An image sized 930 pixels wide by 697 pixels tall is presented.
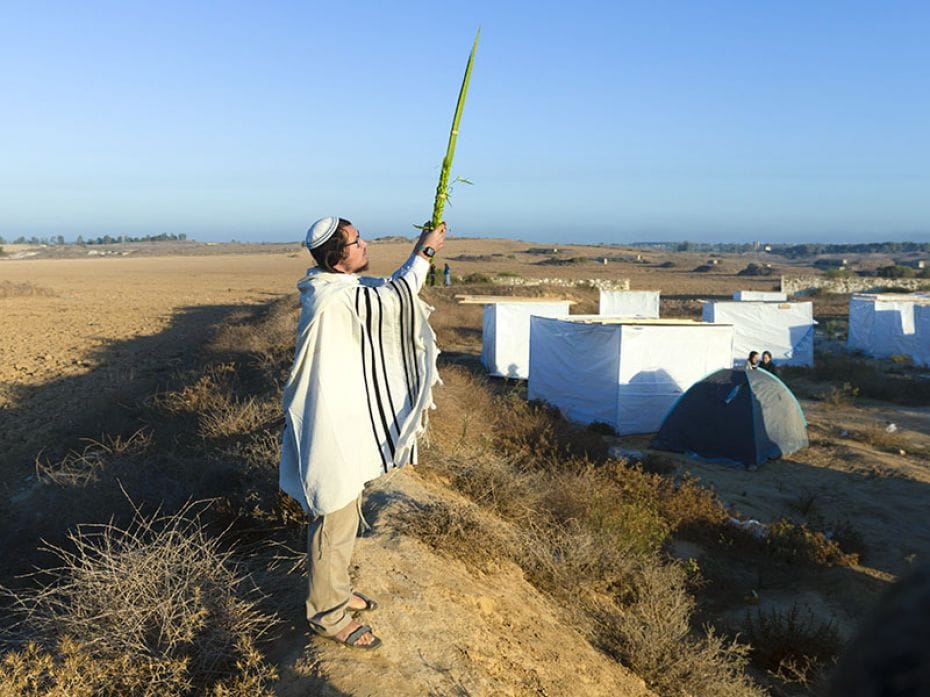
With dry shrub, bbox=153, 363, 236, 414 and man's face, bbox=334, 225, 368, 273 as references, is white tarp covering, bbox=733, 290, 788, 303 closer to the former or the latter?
dry shrub, bbox=153, 363, 236, 414

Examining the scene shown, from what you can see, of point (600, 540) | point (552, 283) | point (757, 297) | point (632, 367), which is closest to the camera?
point (600, 540)

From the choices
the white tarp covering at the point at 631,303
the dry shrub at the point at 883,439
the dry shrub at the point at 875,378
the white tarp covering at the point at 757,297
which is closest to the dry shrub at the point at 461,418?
the dry shrub at the point at 883,439

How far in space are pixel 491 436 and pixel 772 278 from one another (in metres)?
63.4

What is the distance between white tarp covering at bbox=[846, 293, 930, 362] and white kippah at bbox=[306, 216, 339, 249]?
2434cm

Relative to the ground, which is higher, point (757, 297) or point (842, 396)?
point (757, 297)

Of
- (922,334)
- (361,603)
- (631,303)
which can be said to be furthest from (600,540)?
(922,334)

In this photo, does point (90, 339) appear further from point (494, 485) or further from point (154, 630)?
point (154, 630)

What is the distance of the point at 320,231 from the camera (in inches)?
126

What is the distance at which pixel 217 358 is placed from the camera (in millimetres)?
15000

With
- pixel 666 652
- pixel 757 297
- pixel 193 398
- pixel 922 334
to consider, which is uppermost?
pixel 757 297

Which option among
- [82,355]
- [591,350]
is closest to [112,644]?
[591,350]

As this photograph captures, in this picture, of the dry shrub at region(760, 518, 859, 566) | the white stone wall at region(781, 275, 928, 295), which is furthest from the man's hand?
the white stone wall at region(781, 275, 928, 295)

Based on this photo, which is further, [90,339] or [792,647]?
[90,339]

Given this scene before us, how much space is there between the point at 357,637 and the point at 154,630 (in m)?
0.90
